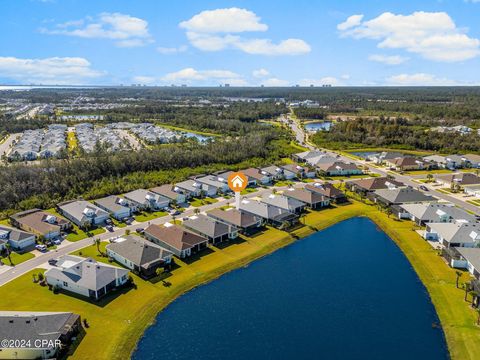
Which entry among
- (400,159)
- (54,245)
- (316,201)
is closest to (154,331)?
(54,245)

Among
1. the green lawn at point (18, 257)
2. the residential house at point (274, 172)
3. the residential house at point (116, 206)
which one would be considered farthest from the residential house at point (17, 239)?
the residential house at point (274, 172)

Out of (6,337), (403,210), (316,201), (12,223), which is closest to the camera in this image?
(6,337)

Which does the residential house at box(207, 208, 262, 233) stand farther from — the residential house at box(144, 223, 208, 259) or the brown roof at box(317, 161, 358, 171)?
the brown roof at box(317, 161, 358, 171)

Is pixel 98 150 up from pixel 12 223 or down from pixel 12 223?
up

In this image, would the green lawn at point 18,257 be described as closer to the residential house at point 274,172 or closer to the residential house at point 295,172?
the residential house at point 274,172

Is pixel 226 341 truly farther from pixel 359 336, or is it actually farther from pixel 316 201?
pixel 316 201

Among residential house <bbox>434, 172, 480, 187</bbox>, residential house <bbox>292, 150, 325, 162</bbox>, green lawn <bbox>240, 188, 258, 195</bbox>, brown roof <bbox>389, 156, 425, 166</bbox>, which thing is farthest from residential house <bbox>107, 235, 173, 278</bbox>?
brown roof <bbox>389, 156, 425, 166</bbox>
